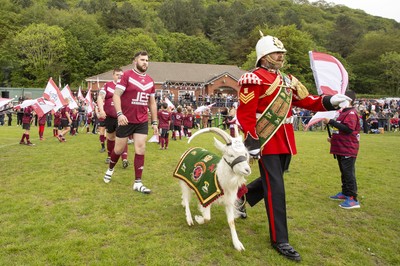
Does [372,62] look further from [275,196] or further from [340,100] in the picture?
[275,196]

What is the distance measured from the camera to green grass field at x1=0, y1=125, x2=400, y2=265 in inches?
155

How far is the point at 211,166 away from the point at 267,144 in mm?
913

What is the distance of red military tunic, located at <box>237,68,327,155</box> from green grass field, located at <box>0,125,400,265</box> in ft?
4.72

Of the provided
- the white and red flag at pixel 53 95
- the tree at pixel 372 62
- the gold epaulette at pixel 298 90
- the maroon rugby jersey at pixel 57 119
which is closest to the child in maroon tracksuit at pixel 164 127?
the white and red flag at pixel 53 95

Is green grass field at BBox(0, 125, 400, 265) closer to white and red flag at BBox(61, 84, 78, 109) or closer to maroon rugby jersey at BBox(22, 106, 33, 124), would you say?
maroon rugby jersey at BBox(22, 106, 33, 124)

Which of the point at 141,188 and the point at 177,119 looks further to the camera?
the point at 177,119

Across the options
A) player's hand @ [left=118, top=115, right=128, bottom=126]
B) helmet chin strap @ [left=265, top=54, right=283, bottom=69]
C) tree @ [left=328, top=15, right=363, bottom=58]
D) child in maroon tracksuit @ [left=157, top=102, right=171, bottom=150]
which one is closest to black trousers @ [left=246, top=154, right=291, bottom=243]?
helmet chin strap @ [left=265, top=54, right=283, bottom=69]

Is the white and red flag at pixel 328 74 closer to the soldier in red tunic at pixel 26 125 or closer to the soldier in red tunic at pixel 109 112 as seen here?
the soldier in red tunic at pixel 109 112

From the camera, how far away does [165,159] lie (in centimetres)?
1101

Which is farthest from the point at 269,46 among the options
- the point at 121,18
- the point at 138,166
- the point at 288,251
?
the point at 121,18

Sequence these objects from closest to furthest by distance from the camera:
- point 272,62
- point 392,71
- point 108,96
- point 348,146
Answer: point 272,62 → point 348,146 → point 108,96 → point 392,71

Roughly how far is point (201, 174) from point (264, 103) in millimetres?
1436

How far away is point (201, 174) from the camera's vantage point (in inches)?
186

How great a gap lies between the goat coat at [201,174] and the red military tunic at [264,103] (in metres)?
0.81
